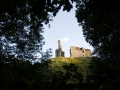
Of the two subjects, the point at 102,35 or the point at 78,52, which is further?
the point at 78,52

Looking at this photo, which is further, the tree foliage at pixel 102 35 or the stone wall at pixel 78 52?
the stone wall at pixel 78 52

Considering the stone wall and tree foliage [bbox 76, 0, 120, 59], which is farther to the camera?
the stone wall

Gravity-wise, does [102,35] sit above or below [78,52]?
below

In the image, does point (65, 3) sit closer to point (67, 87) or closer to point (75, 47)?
point (67, 87)

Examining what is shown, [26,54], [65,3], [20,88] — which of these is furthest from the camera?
[26,54]

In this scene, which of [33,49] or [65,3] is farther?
[33,49]

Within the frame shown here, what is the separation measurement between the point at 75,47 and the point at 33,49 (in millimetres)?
32881

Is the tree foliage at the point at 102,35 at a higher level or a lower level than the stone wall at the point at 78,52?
lower

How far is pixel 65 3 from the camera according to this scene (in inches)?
215

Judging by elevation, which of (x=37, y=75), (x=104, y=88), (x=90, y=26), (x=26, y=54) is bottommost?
(x=104, y=88)

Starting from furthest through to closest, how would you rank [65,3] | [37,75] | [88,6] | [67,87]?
[88,6] → [65,3] → [67,87] → [37,75]

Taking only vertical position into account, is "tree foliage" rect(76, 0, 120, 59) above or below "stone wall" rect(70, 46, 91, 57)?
below

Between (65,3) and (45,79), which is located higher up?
(65,3)

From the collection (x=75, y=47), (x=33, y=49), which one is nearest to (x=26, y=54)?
(x=33, y=49)
